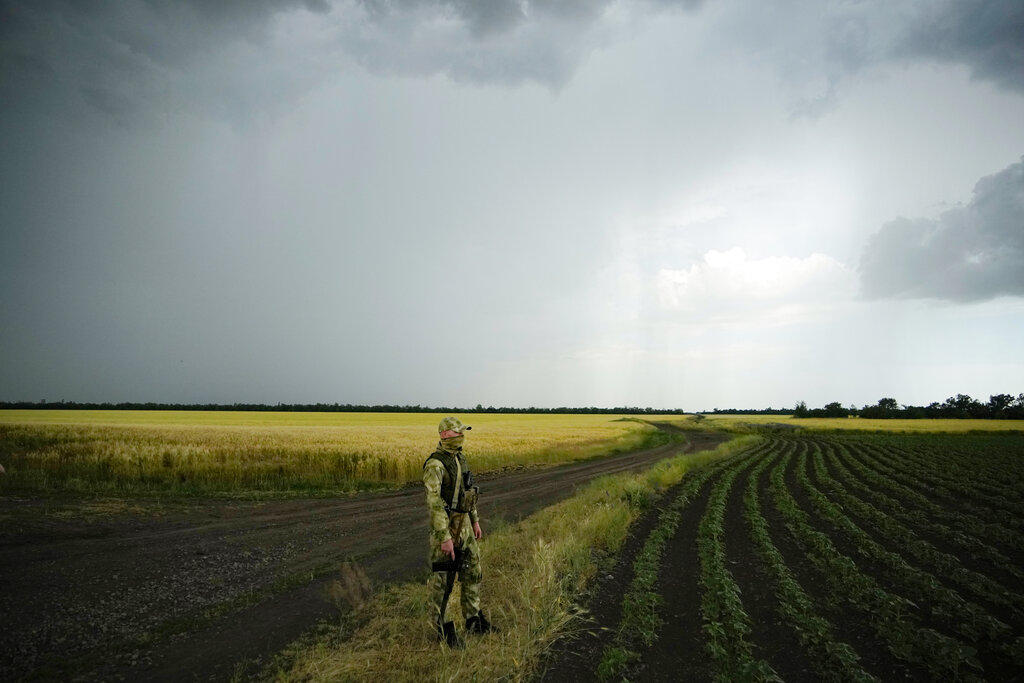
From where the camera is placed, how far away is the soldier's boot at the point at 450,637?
214 inches

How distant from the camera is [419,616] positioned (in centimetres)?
643

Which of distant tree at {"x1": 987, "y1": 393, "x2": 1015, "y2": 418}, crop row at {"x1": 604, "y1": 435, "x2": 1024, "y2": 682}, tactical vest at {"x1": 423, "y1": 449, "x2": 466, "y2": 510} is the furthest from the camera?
distant tree at {"x1": 987, "y1": 393, "x2": 1015, "y2": 418}

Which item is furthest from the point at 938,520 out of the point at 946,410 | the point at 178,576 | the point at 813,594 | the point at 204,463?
the point at 946,410

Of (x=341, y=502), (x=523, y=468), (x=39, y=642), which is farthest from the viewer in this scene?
(x=523, y=468)

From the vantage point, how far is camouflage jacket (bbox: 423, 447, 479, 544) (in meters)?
5.37

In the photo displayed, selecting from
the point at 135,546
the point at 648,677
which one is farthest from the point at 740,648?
the point at 135,546

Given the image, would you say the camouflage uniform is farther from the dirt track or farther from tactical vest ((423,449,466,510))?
the dirt track

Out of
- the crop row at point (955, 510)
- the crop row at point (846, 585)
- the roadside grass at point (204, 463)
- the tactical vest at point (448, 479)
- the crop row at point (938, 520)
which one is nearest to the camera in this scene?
the crop row at point (846, 585)

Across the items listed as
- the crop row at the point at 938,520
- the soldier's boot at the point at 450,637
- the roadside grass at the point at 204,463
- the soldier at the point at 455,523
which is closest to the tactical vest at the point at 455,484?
the soldier at the point at 455,523

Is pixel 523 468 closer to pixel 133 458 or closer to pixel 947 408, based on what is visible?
pixel 133 458

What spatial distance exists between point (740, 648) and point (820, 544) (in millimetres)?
6400

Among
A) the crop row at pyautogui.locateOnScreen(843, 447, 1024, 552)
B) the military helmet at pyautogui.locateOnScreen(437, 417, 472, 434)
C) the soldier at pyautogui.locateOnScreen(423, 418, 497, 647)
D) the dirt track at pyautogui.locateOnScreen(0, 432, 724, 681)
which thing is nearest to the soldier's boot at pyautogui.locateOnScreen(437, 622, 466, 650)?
A: the soldier at pyautogui.locateOnScreen(423, 418, 497, 647)

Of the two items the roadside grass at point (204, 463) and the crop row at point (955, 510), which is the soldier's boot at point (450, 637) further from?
the crop row at point (955, 510)

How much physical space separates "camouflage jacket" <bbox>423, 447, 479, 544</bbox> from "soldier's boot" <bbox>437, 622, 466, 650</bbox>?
45.2 inches
